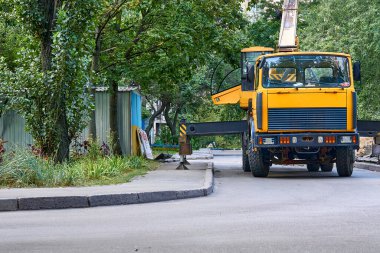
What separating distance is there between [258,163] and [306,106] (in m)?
2.16

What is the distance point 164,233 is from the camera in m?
8.71

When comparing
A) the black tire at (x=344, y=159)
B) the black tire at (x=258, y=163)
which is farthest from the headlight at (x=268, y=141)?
the black tire at (x=344, y=159)

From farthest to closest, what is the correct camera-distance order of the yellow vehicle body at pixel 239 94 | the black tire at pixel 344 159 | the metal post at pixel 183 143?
the yellow vehicle body at pixel 239 94 < the metal post at pixel 183 143 < the black tire at pixel 344 159

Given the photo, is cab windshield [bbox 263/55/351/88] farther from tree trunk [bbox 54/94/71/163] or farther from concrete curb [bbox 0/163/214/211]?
concrete curb [bbox 0/163/214/211]

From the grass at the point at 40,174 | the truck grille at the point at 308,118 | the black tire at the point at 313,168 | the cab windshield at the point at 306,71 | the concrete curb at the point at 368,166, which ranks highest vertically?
the cab windshield at the point at 306,71

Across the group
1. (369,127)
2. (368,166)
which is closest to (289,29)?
(369,127)

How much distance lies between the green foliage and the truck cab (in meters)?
12.5

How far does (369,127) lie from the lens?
21.8 m

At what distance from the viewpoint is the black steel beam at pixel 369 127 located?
2180cm

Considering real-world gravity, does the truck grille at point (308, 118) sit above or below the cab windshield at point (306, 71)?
below

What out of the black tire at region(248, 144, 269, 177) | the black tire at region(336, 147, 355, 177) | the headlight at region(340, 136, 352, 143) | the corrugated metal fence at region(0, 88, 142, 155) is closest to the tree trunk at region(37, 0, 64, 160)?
the black tire at region(248, 144, 269, 177)

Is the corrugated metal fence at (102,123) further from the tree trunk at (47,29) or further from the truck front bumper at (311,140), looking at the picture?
the truck front bumper at (311,140)

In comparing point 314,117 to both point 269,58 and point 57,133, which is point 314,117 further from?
point 57,133

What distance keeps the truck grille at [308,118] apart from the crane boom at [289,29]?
395 cm
